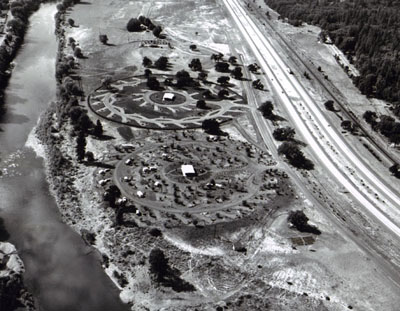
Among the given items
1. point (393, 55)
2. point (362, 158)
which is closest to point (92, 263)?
point (362, 158)

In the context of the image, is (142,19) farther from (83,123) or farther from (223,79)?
(83,123)

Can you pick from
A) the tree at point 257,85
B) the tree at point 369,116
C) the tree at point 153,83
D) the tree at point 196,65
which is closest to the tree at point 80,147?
the tree at point 153,83

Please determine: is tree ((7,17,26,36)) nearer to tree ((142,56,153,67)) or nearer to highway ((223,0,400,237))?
tree ((142,56,153,67))

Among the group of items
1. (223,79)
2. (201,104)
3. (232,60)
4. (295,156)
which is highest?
(295,156)

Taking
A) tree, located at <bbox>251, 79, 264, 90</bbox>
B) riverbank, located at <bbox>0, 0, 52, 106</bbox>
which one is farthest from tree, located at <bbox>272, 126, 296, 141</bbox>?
riverbank, located at <bbox>0, 0, 52, 106</bbox>

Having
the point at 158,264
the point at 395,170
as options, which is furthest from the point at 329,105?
the point at 158,264

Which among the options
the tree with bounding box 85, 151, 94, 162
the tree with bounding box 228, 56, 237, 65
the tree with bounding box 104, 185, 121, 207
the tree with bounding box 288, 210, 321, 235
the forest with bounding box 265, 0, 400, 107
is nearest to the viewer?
the tree with bounding box 288, 210, 321, 235
